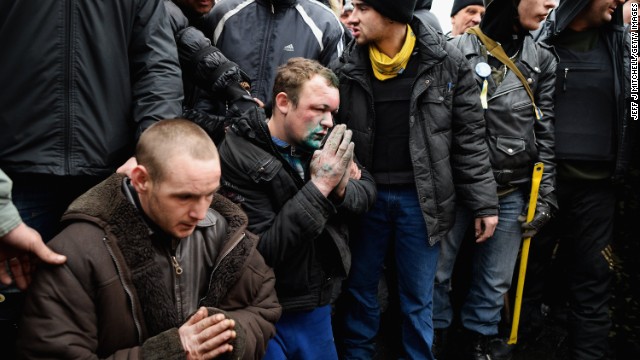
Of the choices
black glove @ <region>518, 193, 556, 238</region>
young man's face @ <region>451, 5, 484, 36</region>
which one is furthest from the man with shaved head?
young man's face @ <region>451, 5, 484, 36</region>

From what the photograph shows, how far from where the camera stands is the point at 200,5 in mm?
3275

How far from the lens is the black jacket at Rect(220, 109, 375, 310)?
8.14 ft

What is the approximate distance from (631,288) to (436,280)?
1.28 m

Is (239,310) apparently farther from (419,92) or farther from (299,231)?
(419,92)

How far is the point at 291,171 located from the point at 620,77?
2.48m

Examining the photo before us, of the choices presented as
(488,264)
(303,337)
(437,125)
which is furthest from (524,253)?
(303,337)

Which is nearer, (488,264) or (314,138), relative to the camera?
(314,138)

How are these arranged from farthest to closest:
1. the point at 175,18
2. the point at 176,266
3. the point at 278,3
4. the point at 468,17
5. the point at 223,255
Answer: the point at 468,17 < the point at 278,3 < the point at 175,18 < the point at 223,255 < the point at 176,266

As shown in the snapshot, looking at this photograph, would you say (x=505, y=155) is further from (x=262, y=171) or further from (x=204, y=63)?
(x=204, y=63)

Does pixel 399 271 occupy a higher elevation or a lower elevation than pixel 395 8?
lower

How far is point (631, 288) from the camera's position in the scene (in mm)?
3670

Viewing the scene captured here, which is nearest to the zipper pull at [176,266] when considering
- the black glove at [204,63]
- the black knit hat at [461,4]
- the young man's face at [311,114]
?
the young man's face at [311,114]

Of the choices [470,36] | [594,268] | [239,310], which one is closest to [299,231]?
[239,310]

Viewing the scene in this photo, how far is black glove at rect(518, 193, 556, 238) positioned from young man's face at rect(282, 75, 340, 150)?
5.26 ft
